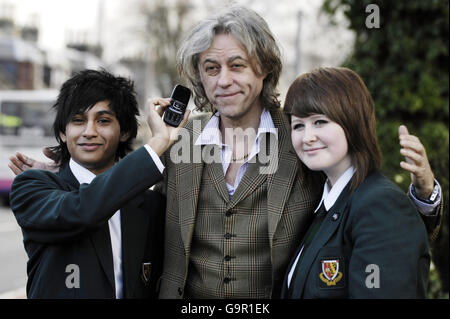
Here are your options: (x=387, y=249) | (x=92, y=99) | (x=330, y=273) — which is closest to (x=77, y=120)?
(x=92, y=99)

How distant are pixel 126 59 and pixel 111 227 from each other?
1731 inches

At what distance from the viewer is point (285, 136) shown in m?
2.58

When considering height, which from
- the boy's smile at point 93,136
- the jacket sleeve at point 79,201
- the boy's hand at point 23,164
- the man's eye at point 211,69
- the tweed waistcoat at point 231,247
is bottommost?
the tweed waistcoat at point 231,247

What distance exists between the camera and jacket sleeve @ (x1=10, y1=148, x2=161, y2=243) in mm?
1953

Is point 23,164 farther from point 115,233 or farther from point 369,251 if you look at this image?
point 369,251

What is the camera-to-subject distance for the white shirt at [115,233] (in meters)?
2.18

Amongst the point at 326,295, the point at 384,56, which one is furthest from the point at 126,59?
the point at 326,295

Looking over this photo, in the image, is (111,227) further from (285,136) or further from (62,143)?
(285,136)

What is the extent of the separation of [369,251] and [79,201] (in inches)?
42.3

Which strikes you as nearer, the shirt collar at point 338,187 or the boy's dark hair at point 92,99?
the shirt collar at point 338,187

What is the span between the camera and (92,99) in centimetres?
233

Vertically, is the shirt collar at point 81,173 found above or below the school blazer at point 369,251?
above

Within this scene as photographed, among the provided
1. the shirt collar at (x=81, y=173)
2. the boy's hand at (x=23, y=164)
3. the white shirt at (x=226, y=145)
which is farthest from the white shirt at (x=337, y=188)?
the boy's hand at (x=23, y=164)

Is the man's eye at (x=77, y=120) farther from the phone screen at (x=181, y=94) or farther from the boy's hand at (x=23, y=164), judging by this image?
the phone screen at (x=181, y=94)
